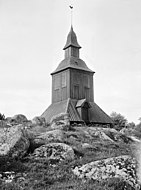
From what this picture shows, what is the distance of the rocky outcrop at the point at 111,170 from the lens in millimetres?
9023

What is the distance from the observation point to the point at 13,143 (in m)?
12.0

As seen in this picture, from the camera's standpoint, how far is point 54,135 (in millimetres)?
17828

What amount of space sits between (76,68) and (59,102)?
6711 mm

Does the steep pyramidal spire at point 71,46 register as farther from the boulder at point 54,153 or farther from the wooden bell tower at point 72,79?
the boulder at point 54,153

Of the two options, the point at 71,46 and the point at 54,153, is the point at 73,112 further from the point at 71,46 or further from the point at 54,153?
the point at 54,153

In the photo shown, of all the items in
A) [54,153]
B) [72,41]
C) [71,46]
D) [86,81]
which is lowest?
[54,153]

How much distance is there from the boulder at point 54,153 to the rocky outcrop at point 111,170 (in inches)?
85.5

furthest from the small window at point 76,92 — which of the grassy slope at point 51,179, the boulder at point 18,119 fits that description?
the grassy slope at point 51,179

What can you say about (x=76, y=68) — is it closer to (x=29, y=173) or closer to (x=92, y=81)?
(x=92, y=81)

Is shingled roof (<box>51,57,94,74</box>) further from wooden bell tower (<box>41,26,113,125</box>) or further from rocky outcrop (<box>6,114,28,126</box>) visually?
rocky outcrop (<box>6,114,28,126</box>)

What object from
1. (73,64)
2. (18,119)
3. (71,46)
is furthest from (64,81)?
(18,119)

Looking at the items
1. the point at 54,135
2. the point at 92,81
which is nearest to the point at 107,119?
the point at 92,81

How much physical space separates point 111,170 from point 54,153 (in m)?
3.83

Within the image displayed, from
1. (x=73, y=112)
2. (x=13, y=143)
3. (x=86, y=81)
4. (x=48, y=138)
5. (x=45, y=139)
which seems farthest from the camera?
(x=86, y=81)
